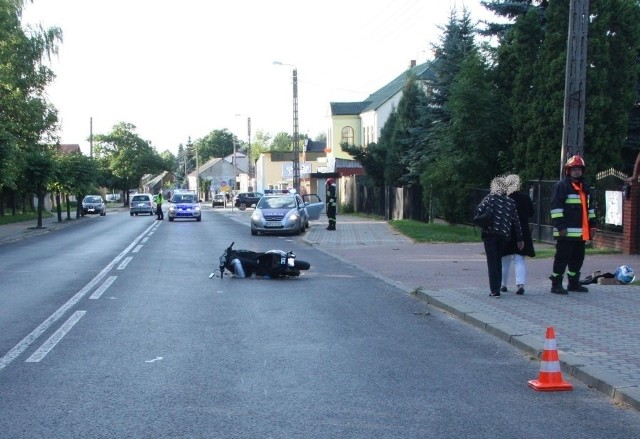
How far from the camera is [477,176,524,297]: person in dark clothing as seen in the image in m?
11.3

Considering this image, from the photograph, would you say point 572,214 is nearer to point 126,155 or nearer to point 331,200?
point 331,200

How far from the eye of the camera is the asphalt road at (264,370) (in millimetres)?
5520

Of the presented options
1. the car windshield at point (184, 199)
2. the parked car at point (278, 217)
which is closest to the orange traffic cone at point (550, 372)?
the parked car at point (278, 217)

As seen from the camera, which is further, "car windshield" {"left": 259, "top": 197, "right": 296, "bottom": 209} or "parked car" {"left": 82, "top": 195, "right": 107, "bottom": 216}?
"parked car" {"left": 82, "top": 195, "right": 107, "bottom": 216}

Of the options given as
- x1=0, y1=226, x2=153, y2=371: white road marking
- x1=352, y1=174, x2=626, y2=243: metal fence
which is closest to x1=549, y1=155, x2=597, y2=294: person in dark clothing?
x1=352, y1=174, x2=626, y2=243: metal fence

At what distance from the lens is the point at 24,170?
1555 inches

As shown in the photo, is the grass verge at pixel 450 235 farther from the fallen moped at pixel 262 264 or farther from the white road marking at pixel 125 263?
the white road marking at pixel 125 263

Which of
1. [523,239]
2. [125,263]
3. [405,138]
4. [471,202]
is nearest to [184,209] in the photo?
[405,138]

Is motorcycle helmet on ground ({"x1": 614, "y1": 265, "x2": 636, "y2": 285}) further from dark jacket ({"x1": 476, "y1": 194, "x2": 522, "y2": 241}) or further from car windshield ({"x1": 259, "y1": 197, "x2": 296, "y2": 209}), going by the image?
car windshield ({"x1": 259, "y1": 197, "x2": 296, "y2": 209})

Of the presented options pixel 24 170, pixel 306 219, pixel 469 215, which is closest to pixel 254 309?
pixel 469 215

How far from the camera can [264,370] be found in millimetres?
7160

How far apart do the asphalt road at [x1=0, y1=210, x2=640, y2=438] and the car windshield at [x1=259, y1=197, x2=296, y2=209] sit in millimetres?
17809

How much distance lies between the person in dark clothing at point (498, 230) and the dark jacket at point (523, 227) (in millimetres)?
97

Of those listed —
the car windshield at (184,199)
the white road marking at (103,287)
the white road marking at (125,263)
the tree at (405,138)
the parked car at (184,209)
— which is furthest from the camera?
the car windshield at (184,199)
